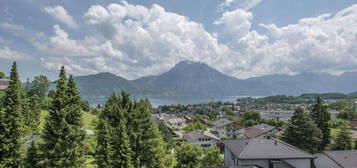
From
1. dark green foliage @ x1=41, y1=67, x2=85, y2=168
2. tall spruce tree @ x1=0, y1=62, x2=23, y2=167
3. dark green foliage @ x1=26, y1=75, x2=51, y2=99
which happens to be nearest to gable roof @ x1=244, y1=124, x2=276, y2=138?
dark green foliage @ x1=41, y1=67, x2=85, y2=168

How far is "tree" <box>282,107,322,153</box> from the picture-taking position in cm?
3241

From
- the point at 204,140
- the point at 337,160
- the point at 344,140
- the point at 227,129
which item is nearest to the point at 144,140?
the point at 337,160

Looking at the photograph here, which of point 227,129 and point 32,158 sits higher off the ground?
point 32,158

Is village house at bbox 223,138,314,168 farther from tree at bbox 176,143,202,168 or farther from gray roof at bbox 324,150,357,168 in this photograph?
tree at bbox 176,143,202,168

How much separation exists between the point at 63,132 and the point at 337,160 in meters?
24.5

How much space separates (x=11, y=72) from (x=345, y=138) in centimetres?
4405

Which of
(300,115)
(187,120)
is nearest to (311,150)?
(300,115)

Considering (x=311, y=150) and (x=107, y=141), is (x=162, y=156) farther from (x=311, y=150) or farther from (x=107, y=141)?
(x=311, y=150)

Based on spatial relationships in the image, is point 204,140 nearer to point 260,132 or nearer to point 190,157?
point 260,132

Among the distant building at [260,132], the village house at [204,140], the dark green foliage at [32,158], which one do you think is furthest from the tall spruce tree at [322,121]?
the dark green foliage at [32,158]

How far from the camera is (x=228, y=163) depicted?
23578mm

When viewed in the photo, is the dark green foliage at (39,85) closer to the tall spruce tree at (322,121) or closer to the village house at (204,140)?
the village house at (204,140)

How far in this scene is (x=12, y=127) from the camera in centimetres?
1391

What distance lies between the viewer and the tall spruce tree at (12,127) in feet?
44.3
